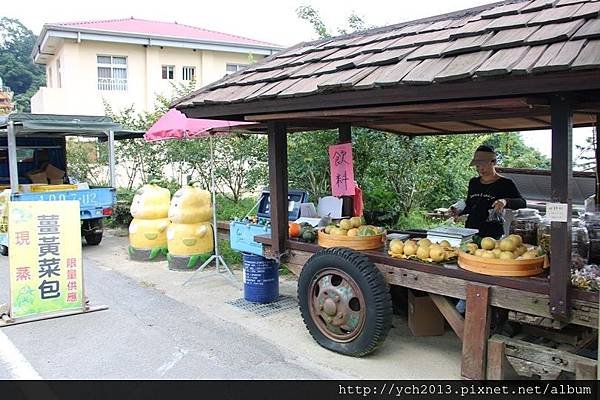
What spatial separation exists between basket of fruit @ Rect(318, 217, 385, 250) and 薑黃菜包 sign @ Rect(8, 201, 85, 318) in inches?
116

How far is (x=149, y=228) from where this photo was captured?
8906 mm

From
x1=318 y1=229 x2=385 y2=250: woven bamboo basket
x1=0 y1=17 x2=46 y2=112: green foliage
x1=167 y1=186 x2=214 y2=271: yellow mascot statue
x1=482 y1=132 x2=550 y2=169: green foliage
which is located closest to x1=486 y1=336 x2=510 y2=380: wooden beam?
x1=318 y1=229 x2=385 y2=250: woven bamboo basket

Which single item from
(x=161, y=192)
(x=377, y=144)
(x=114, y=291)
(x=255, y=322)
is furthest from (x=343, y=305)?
(x=161, y=192)

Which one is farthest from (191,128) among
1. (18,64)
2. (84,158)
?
(18,64)

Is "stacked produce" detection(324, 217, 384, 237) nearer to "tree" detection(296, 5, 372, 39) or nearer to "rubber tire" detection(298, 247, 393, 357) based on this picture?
"rubber tire" detection(298, 247, 393, 357)

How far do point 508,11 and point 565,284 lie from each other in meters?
2.20

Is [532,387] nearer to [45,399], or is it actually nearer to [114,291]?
[45,399]

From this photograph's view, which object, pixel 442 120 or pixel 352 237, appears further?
pixel 442 120

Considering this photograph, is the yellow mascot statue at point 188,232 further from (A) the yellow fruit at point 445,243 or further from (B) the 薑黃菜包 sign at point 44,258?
(A) the yellow fruit at point 445,243

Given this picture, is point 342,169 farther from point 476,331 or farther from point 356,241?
point 476,331

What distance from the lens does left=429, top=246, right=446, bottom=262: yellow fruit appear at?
419 cm

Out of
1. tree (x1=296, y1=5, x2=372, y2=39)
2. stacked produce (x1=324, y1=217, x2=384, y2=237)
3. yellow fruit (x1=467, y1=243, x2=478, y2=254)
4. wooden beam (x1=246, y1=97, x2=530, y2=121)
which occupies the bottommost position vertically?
yellow fruit (x1=467, y1=243, x2=478, y2=254)

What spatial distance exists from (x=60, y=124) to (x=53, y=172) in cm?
314

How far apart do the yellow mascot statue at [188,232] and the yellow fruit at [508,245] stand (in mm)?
5282
